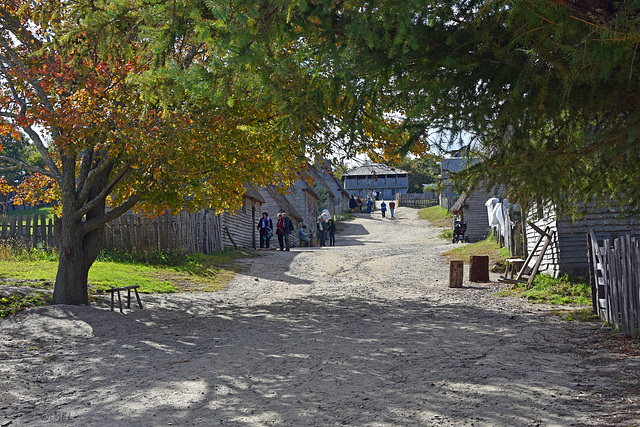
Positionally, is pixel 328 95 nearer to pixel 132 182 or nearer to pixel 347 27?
pixel 347 27

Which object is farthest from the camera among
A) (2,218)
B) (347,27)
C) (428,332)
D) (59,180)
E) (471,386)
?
(2,218)

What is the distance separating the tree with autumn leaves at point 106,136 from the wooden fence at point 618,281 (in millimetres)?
4849

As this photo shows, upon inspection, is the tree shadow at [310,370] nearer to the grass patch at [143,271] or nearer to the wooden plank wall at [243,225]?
the grass patch at [143,271]

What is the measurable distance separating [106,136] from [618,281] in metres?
8.18

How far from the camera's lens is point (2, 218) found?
18938 mm

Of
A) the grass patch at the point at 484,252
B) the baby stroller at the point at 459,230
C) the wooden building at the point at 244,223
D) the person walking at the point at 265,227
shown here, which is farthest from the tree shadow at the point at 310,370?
the baby stroller at the point at 459,230

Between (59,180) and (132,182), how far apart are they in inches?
51.9

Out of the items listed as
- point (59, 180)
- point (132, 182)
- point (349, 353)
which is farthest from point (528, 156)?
point (59, 180)

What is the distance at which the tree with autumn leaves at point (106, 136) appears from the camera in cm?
912

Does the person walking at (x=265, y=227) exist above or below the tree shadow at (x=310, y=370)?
above

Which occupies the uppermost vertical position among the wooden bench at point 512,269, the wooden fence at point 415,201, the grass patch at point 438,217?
the wooden fence at point 415,201

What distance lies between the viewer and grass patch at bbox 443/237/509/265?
19.4 m

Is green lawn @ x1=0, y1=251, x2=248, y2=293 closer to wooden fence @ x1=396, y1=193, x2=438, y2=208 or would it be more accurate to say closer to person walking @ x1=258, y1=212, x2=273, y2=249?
person walking @ x1=258, y1=212, x2=273, y2=249

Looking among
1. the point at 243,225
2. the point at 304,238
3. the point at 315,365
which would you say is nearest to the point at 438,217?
the point at 304,238
